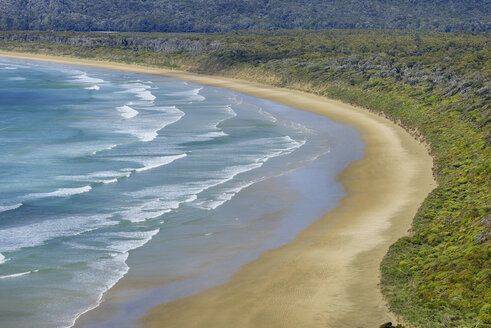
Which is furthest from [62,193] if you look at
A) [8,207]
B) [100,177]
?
[100,177]

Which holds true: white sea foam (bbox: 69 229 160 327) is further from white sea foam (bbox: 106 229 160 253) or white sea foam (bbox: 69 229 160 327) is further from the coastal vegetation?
the coastal vegetation

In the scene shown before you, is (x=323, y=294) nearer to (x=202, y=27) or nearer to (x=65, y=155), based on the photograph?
(x=65, y=155)

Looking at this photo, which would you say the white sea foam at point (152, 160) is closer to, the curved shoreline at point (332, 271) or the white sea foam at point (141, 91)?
the curved shoreline at point (332, 271)

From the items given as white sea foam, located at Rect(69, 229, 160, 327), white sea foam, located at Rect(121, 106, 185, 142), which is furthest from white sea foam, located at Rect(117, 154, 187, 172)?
white sea foam, located at Rect(69, 229, 160, 327)

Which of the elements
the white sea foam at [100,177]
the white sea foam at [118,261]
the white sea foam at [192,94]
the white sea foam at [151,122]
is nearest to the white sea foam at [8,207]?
the white sea foam at [100,177]

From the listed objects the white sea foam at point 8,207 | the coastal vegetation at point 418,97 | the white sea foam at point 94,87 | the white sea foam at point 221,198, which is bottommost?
the white sea foam at point 94,87

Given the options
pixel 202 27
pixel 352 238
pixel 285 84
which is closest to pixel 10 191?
pixel 352 238
